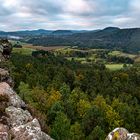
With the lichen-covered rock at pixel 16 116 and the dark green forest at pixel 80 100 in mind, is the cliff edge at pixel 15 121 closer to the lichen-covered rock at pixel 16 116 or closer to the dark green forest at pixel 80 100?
the lichen-covered rock at pixel 16 116

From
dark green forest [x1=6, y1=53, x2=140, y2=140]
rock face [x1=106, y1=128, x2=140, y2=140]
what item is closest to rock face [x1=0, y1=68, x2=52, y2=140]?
dark green forest [x1=6, y1=53, x2=140, y2=140]

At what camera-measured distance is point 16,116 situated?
29812 millimetres

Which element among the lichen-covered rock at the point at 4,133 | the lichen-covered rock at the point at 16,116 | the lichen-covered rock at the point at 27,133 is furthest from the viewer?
the lichen-covered rock at the point at 16,116

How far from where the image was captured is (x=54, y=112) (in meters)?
91.2

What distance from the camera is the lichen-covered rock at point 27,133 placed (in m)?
25.5

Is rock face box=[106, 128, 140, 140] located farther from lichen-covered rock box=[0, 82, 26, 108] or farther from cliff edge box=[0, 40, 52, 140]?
lichen-covered rock box=[0, 82, 26, 108]

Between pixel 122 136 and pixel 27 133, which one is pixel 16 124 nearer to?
pixel 27 133

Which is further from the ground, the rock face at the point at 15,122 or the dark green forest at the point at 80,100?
the rock face at the point at 15,122

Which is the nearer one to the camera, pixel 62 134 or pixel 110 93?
pixel 62 134

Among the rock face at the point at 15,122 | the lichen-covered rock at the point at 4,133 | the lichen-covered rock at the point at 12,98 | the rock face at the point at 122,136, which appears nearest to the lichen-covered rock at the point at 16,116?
the rock face at the point at 15,122

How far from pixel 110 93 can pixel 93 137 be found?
7196 cm

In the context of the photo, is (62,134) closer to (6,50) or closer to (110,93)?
(6,50)

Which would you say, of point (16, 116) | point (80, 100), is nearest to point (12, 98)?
point (16, 116)

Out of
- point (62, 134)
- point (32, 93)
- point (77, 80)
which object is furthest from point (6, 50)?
point (77, 80)
